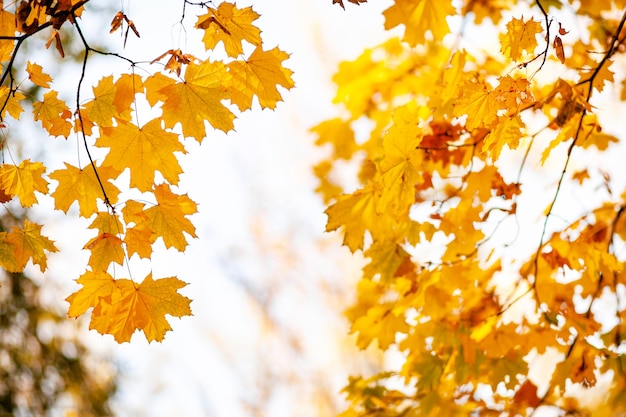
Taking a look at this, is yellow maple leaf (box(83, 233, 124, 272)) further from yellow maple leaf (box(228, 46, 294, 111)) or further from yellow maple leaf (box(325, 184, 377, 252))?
yellow maple leaf (box(325, 184, 377, 252))

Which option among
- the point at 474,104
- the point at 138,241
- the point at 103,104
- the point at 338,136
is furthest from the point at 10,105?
the point at 338,136

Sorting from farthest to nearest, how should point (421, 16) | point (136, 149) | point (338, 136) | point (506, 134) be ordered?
point (338, 136) → point (421, 16) → point (136, 149) → point (506, 134)

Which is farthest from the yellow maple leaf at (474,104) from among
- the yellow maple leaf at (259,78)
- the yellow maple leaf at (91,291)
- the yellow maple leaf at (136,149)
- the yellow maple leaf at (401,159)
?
the yellow maple leaf at (91,291)

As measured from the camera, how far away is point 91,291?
4.90 feet

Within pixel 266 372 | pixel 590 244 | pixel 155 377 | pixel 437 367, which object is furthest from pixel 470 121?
pixel 155 377

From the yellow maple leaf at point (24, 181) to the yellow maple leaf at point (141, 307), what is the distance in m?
0.33

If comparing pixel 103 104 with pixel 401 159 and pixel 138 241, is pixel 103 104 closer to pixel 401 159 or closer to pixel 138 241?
pixel 138 241

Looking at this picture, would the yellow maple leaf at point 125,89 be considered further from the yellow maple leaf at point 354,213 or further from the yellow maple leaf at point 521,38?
the yellow maple leaf at point 521,38

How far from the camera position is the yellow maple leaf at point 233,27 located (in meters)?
1.54

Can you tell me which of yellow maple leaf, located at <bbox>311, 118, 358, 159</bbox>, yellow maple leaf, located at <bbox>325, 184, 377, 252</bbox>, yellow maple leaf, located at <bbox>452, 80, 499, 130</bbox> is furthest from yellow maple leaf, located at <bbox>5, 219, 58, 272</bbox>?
yellow maple leaf, located at <bbox>311, 118, 358, 159</bbox>

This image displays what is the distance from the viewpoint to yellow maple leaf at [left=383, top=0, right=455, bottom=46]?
6.16 ft

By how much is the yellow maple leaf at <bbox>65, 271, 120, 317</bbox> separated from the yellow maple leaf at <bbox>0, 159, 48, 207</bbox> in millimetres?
265

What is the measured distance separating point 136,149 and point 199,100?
20 cm

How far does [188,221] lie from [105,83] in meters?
0.39
